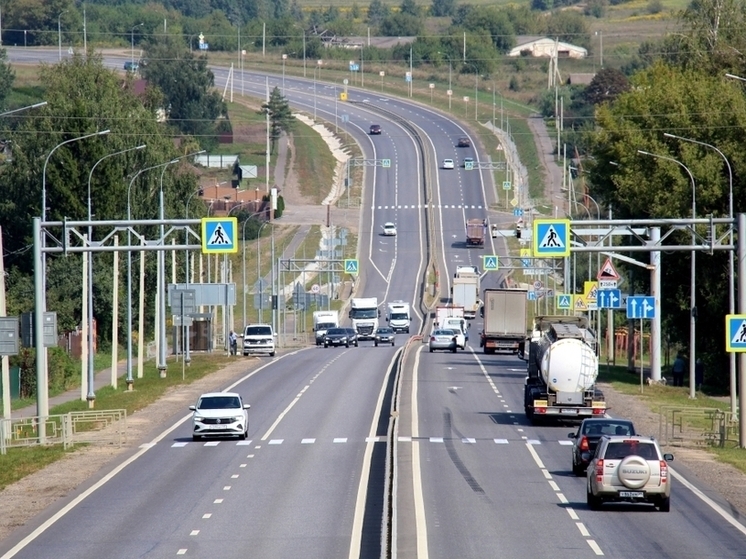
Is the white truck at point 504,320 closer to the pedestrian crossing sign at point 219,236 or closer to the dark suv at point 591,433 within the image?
the pedestrian crossing sign at point 219,236

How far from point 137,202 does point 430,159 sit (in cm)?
7004

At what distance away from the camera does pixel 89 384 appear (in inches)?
1978

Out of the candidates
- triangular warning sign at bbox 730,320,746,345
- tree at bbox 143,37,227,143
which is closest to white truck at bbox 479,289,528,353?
triangular warning sign at bbox 730,320,746,345

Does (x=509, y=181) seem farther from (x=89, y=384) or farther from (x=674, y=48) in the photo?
(x=89, y=384)

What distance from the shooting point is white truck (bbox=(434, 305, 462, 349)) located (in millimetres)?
84625

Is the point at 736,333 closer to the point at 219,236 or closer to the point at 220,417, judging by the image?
the point at 220,417

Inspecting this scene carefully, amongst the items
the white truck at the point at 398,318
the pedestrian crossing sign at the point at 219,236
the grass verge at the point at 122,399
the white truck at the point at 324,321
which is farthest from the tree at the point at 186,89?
the pedestrian crossing sign at the point at 219,236

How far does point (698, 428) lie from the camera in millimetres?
43969

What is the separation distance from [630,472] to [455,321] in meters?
67.3

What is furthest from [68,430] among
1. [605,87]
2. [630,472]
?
[605,87]

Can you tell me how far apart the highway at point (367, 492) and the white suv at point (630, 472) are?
1.44 feet

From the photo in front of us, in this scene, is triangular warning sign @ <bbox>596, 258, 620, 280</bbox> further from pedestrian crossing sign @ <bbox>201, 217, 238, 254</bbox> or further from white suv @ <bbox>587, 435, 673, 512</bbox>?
white suv @ <bbox>587, 435, 673, 512</bbox>

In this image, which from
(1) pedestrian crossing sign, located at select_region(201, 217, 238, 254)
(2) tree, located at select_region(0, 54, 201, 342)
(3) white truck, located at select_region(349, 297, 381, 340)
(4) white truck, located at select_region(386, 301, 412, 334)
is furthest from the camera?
(4) white truck, located at select_region(386, 301, 412, 334)

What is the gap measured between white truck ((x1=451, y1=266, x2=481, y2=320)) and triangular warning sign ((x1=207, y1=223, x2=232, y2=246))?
6725 centimetres
